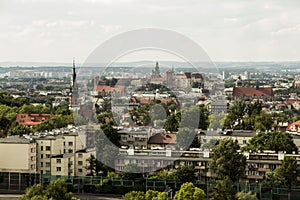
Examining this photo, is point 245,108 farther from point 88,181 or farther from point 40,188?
point 40,188

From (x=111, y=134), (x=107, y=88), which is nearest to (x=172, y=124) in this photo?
(x=111, y=134)

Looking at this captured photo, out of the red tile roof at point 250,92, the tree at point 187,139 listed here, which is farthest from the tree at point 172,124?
the red tile roof at point 250,92

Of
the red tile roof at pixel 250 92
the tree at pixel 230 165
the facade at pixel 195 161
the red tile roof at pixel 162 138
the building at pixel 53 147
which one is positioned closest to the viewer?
the tree at pixel 230 165

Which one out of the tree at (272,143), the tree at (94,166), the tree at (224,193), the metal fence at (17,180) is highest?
the tree at (272,143)

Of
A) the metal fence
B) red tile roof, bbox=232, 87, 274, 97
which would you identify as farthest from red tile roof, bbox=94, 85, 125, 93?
the metal fence

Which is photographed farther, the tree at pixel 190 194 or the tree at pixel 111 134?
the tree at pixel 111 134

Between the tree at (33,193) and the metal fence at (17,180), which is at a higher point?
the tree at (33,193)

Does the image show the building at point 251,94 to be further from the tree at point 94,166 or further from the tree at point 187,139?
the tree at point 94,166

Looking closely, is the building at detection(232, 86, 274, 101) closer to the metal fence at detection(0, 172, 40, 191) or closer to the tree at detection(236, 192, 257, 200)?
the metal fence at detection(0, 172, 40, 191)

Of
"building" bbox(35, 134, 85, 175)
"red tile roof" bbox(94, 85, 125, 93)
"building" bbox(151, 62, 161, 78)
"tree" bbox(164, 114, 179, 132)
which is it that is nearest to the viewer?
"building" bbox(35, 134, 85, 175)
